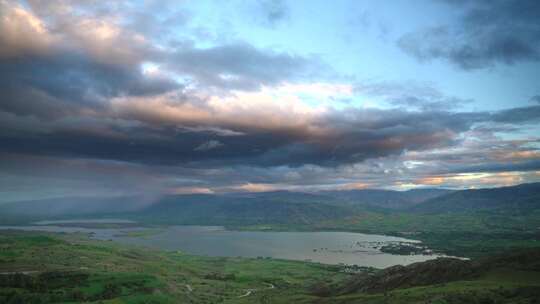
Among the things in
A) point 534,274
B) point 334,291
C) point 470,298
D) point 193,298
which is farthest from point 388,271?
point 193,298

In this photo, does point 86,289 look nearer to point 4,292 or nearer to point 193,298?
point 4,292

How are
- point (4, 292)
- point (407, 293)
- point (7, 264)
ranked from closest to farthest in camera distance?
point (407, 293)
point (4, 292)
point (7, 264)

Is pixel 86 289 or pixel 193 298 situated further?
pixel 193 298

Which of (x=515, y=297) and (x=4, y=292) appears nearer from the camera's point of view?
(x=515, y=297)

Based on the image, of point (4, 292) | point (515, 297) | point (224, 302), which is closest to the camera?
point (515, 297)

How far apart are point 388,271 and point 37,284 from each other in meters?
147

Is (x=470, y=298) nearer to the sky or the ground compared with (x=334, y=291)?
nearer to the sky

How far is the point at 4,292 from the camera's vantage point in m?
135

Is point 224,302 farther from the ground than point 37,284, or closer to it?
closer to it

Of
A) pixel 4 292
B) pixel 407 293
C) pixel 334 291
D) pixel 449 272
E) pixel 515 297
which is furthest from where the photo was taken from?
pixel 334 291

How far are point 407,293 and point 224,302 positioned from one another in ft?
254

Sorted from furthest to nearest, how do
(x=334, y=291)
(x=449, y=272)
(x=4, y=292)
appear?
(x=334, y=291)
(x=449, y=272)
(x=4, y=292)

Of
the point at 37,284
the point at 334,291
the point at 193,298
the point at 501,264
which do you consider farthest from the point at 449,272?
the point at 37,284

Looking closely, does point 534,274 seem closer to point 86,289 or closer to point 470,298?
point 470,298
